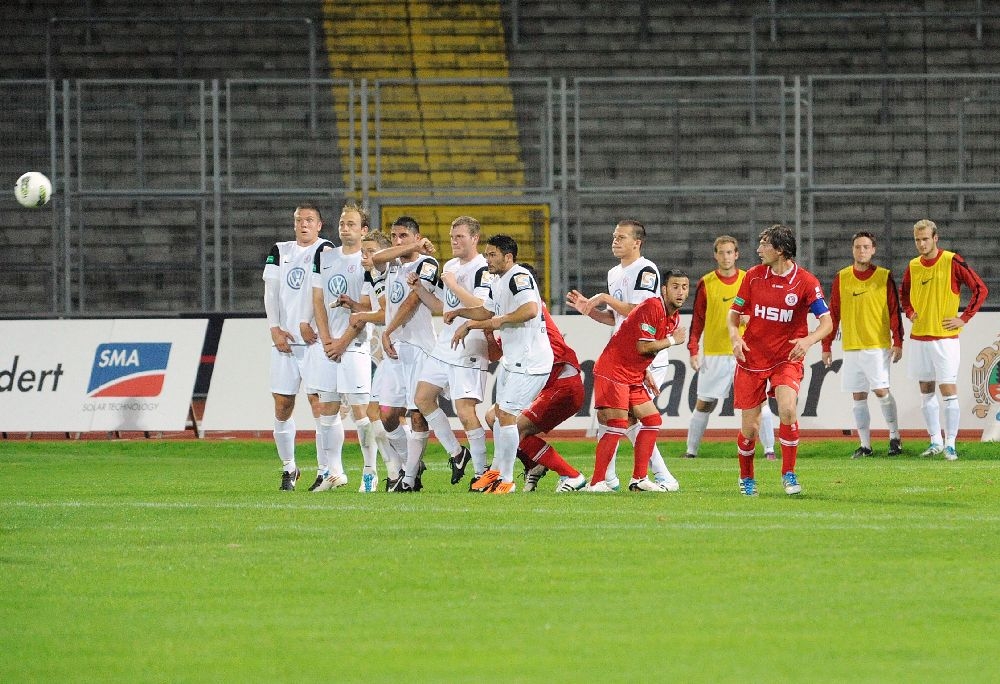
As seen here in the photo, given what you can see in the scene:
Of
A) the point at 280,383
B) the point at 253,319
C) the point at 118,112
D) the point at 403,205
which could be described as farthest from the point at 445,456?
the point at 118,112

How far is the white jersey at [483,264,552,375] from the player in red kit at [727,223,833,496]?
1.44m

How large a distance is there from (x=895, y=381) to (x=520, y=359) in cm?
771

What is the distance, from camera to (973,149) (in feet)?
75.7

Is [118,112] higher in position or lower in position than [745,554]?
higher

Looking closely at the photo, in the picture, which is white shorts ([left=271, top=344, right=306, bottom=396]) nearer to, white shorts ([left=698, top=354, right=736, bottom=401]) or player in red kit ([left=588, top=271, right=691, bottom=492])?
player in red kit ([left=588, top=271, right=691, bottom=492])

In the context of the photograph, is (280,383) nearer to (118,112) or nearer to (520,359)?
(520,359)

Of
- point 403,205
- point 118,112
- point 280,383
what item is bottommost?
point 280,383

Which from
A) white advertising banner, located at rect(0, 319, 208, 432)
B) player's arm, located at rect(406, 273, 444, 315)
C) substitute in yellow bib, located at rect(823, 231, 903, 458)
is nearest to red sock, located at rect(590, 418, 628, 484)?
player's arm, located at rect(406, 273, 444, 315)

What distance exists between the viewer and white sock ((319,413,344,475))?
12398 millimetres

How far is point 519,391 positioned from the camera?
11.6 meters

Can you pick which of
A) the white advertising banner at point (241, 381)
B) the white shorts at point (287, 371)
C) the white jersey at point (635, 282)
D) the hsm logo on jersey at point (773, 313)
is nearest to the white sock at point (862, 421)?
the white jersey at point (635, 282)

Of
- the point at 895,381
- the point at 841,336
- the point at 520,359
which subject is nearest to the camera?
the point at 520,359

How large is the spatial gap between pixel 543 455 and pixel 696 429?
173 inches

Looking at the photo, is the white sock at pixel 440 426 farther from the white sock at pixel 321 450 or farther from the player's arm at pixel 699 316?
the player's arm at pixel 699 316
